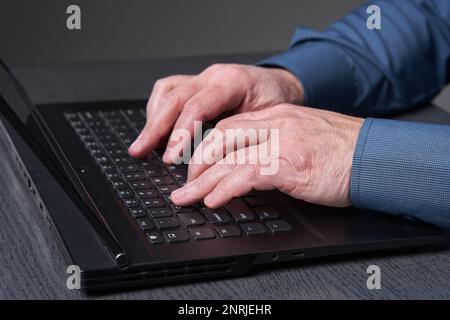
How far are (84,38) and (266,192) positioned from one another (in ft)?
5.35

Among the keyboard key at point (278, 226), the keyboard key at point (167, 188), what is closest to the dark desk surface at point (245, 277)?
the keyboard key at point (278, 226)

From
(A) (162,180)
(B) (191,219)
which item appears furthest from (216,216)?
(A) (162,180)

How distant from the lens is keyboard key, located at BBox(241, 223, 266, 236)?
2.83 feet

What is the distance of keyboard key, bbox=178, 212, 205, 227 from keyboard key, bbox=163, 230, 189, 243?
3 centimetres

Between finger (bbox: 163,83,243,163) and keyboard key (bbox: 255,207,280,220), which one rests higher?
finger (bbox: 163,83,243,163)

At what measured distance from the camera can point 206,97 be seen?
45.3 inches

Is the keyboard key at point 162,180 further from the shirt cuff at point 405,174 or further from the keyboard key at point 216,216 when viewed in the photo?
the shirt cuff at point 405,174

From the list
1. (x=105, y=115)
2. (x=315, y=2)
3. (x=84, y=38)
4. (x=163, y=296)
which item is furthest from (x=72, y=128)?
(x=315, y=2)

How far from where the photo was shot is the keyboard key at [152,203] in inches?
36.1

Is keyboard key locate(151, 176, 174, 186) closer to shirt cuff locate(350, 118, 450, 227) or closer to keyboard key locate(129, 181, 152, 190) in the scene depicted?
keyboard key locate(129, 181, 152, 190)

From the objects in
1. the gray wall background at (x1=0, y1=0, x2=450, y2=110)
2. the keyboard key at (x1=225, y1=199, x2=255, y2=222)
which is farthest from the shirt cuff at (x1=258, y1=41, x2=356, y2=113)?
the gray wall background at (x1=0, y1=0, x2=450, y2=110)

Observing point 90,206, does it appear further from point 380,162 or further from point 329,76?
point 329,76

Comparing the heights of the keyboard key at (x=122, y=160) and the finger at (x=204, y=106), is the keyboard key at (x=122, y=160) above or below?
below

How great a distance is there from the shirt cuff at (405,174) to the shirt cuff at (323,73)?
1.21 feet
